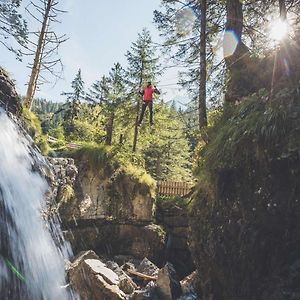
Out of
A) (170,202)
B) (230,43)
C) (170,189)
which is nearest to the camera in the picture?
(230,43)

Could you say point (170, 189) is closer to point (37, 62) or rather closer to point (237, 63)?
point (37, 62)

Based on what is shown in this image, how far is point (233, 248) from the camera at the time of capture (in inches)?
224

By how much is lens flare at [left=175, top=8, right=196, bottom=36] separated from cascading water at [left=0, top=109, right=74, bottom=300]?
29.4ft

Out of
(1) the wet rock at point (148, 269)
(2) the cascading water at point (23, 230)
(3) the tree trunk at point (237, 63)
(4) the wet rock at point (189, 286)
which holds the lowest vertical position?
(1) the wet rock at point (148, 269)

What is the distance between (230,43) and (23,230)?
776cm

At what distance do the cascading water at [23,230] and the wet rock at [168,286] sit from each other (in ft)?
8.43

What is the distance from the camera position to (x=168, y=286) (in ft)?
27.5

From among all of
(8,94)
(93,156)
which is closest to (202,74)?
(93,156)

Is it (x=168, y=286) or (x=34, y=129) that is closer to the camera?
(x=168, y=286)

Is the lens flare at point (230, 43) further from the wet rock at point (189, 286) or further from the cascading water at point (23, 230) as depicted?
the wet rock at point (189, 286)

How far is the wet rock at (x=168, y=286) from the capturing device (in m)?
8.30

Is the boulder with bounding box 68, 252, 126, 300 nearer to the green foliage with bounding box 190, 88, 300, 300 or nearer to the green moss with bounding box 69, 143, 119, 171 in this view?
the green foliage with bounding box 190, 88, 300, 300

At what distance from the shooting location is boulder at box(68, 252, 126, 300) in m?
8.38

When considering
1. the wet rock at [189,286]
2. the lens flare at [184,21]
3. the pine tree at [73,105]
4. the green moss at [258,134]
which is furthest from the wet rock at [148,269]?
the pine tree at [73,105]
